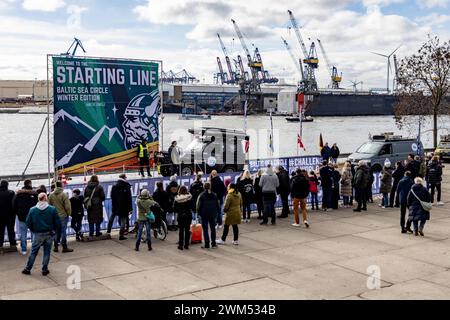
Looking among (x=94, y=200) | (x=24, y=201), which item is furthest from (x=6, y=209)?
(x=94, y=200)

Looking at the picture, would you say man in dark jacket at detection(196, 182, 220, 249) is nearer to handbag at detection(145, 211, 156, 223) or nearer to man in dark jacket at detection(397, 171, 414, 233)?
handbag at detection(145, 211, 156, 223)

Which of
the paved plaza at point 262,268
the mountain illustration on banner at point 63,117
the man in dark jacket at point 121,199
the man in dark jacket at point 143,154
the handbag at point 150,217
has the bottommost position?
the paved plaza at point 262,268

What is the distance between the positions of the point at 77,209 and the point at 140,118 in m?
8.58

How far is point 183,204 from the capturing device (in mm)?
11875

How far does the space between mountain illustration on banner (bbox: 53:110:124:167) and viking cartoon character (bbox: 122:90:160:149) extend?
431 millimetres

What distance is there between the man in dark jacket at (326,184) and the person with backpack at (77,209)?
25.8ft

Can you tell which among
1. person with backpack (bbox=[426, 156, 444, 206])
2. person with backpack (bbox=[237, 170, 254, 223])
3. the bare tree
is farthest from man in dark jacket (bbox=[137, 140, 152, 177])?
the bare tree

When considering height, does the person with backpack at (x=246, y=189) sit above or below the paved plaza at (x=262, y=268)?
above

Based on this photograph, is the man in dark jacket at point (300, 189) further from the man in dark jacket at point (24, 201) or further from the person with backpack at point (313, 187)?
the man in dark jacket at point (24, 201)

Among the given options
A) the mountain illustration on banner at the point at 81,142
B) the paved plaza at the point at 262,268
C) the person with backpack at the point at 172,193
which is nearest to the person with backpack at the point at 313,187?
the paved plaza at the point at 262,268

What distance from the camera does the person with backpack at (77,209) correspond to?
40.9 ft

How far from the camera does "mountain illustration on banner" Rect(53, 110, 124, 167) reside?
18.5 m
